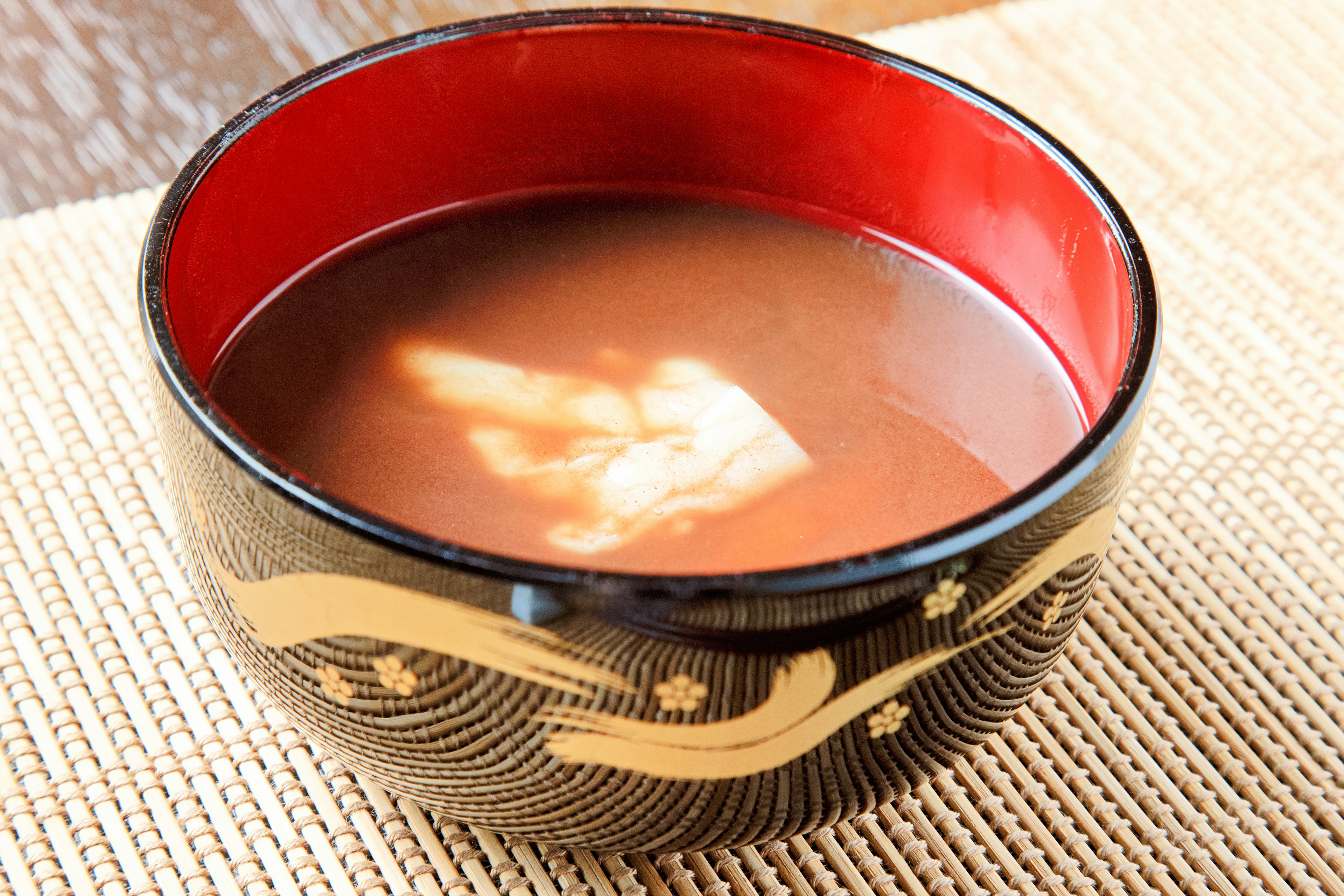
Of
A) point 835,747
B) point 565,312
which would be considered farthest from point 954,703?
point 565,312

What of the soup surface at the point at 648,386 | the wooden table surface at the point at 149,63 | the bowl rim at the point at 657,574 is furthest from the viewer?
the wooden table surface at the point at 149,63

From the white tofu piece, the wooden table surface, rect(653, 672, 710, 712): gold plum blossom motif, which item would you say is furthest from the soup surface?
the wooden table surface

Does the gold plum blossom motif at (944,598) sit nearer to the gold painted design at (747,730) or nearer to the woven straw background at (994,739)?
the gold painted design at (747,730)

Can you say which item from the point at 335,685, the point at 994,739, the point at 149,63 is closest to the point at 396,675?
the point at 335,685

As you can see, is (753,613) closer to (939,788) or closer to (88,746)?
(939,788)

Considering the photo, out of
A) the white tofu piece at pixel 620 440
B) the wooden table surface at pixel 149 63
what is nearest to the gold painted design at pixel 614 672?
the white tofu piece at pixel 620 440

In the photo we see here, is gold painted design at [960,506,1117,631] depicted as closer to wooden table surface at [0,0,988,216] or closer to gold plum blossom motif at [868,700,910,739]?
gold plum blossom motif at [868,700,910,739]
